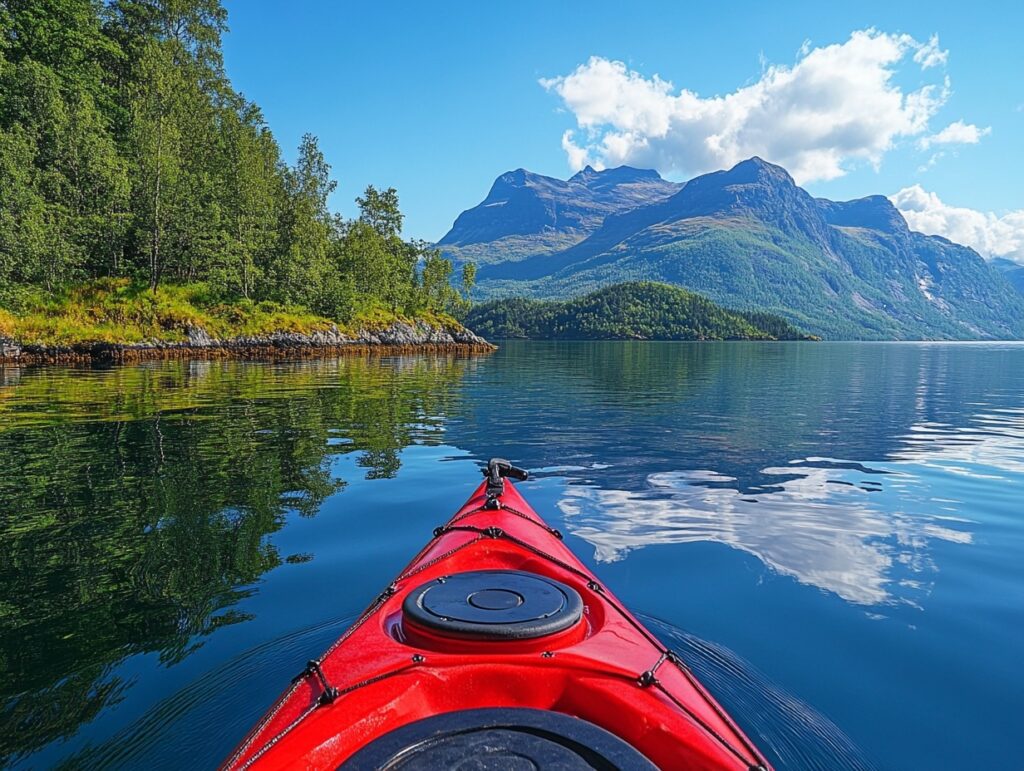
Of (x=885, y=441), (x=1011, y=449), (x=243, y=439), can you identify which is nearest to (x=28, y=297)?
(x=243, y=439)

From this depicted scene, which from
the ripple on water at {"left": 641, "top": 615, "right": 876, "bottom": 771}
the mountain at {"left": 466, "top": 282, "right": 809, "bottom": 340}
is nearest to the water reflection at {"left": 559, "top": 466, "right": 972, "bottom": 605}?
the ripple on water at {"left": 641, "top": 615, "right": 876, "bottom": 771}

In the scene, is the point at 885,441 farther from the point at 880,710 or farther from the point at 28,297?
the point at 28,297

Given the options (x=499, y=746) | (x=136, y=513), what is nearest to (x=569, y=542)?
(x=499, y=746)

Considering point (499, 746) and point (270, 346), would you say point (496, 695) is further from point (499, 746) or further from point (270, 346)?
point (270, 346)

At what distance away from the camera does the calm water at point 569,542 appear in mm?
4453

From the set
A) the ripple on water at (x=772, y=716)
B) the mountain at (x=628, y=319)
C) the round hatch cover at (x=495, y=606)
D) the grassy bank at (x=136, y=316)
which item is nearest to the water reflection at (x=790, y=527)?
the ripple on water at (x=772, y=716)

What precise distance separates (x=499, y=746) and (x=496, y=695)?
665 millimetres

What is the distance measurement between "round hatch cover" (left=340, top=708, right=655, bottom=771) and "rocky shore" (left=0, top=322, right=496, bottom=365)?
4210cm

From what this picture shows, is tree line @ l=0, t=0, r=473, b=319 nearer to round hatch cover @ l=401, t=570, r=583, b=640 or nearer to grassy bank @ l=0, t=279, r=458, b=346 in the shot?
grassy bank @ l=0, t=279, r=458, b=346

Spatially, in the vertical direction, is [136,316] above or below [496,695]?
above

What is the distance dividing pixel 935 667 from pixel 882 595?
1.63 m

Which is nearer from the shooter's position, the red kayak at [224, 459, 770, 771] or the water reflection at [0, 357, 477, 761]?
the red kayak at [224, 459, 770, 771]

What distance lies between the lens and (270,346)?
51875mm

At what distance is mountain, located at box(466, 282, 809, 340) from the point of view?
171125mm
